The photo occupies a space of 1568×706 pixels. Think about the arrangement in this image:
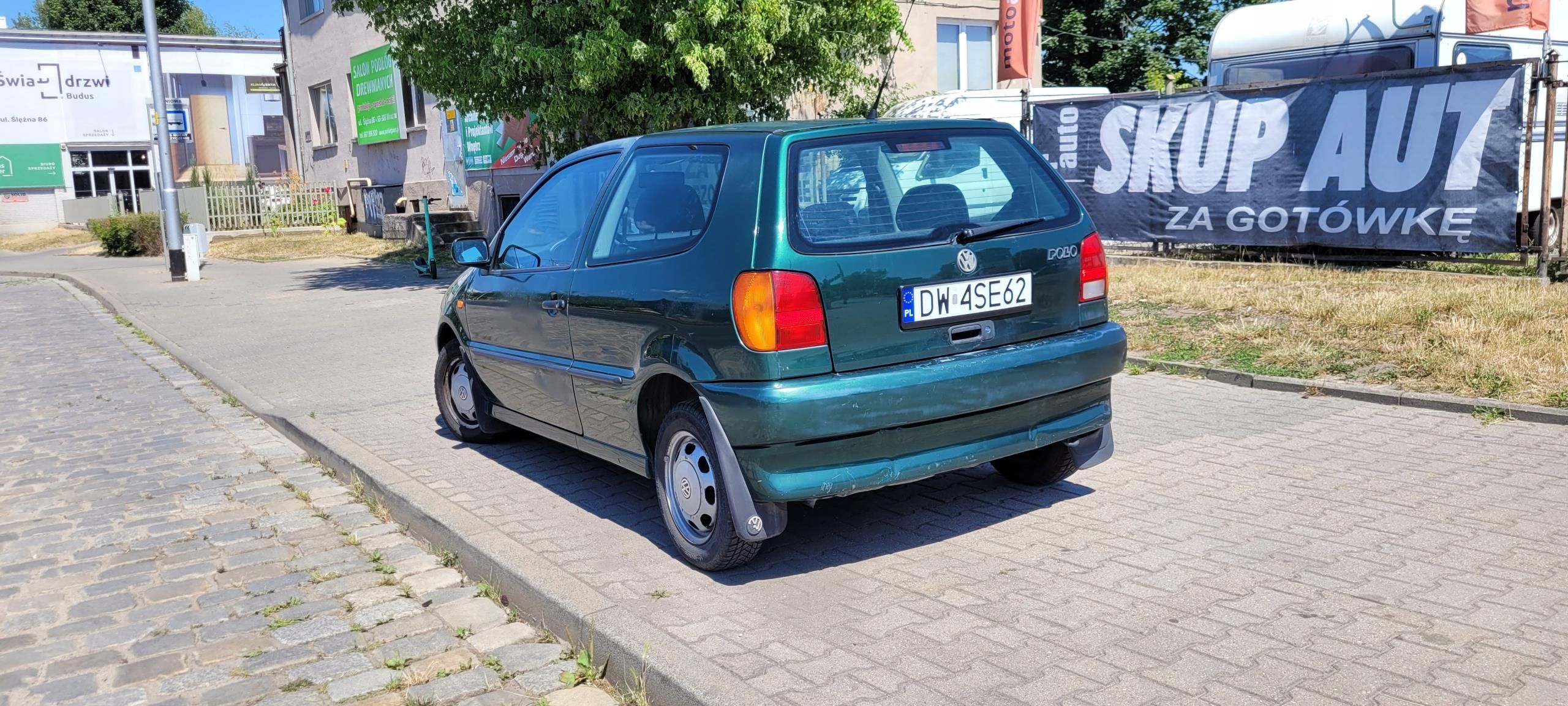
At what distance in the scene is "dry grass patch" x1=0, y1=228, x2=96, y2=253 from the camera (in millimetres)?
33938

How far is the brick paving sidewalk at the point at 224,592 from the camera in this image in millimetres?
3777

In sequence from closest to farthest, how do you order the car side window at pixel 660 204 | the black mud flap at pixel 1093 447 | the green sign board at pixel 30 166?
the car side window at pixel 660 204, the black mud flap at pixel 1093 447, the green sign board at pixel 30 166

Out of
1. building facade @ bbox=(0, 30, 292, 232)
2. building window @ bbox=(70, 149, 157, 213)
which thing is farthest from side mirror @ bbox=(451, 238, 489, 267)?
building window @ bbox=(70, 149, 157, 213)

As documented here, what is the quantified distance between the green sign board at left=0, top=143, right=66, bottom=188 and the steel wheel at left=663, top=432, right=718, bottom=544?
43726mm

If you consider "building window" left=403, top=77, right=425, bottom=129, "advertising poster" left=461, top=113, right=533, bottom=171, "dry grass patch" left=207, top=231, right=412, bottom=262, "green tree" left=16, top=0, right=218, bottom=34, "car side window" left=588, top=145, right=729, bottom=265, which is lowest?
"dry grass patch" left=207, top=231, right=412, bottom=262

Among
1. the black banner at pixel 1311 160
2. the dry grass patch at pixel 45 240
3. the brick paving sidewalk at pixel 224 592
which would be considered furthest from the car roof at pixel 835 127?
the dry grass patch at pixel 45 240

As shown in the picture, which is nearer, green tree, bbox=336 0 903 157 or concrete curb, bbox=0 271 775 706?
concrete curb, bbox=0 271 775 706

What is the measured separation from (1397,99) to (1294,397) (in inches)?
222

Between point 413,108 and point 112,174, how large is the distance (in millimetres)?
22131

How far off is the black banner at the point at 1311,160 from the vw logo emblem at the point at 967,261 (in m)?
8.10

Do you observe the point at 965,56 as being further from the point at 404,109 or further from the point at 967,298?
the point at 967,298

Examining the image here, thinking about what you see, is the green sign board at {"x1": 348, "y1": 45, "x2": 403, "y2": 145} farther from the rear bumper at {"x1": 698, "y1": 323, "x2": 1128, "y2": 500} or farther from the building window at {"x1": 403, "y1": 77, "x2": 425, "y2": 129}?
the rear bumper at {"x1": 698, "y1": 323, "x2": 1128, "y2": 500}

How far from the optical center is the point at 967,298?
441cm

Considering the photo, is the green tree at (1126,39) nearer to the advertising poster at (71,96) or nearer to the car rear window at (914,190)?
the car rear window at (914,190)
